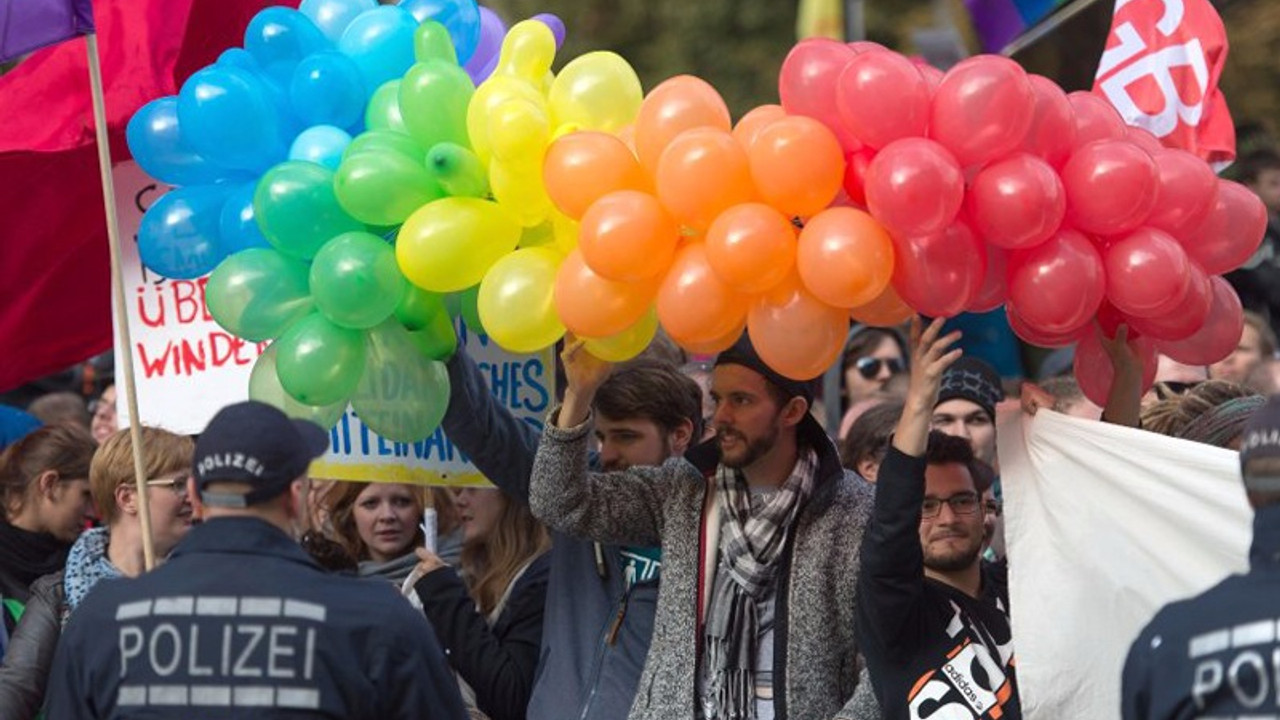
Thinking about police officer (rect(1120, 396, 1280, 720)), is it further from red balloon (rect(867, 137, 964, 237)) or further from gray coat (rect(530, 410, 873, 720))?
gray coat (rect(530, 410, 873, 720))

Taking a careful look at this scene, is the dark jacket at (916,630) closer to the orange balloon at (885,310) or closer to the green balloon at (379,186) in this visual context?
the orange balloon at (885,310)

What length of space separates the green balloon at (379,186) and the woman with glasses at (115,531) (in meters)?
1.23

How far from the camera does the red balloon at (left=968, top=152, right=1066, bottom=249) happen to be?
5543 mm

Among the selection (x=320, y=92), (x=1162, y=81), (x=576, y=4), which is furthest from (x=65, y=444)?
(x=576, y=4)

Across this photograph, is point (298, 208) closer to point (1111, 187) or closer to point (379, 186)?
point (379, 186)

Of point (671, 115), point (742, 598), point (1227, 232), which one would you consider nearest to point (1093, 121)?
point (1227, 232)

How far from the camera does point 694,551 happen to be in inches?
256

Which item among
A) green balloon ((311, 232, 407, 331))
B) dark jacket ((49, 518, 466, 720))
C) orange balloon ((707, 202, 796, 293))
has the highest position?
green balloon ((311, 232, 407, 331))

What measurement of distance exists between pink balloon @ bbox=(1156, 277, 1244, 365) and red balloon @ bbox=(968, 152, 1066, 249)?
0.60 meters

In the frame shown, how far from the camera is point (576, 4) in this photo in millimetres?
22578

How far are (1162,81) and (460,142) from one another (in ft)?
9.56

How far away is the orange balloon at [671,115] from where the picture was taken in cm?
588

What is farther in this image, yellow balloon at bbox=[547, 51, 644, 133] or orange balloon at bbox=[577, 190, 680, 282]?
yellow balloon at bbox=[547, 51, 644, 133]

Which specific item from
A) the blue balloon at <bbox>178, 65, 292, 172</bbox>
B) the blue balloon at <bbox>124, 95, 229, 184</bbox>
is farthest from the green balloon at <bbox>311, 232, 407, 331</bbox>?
the blue balloon at <bbox>124, 95, 229, 184</bbox>
